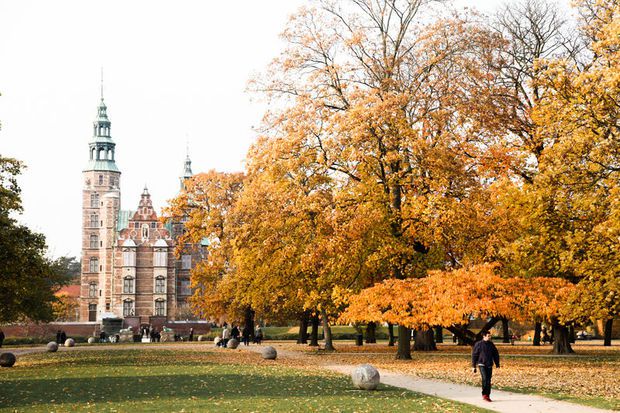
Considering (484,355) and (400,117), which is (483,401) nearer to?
(484,355)

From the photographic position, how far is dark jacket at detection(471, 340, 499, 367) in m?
18.9

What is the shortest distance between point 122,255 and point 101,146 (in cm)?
1863

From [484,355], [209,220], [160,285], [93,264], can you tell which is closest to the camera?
[484,355]

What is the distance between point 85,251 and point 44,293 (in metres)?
63.4

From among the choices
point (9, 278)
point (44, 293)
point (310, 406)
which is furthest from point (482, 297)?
point (44, 293)

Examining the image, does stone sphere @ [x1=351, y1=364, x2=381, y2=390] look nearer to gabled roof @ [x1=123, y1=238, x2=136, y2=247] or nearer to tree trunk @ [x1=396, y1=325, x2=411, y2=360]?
tree trunk @ [x1=396, y1=325, x2=411, y2=360]

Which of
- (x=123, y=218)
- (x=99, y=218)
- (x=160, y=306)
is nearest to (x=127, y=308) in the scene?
(x=160, y=306)

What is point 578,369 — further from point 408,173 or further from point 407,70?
point 407,70

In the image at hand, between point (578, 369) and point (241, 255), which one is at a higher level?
point (241, 255)

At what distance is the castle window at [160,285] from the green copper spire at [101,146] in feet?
62.7

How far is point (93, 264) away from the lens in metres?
118

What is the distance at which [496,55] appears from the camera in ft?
127

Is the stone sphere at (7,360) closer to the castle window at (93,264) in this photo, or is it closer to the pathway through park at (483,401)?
the pathway through park at (483,401)

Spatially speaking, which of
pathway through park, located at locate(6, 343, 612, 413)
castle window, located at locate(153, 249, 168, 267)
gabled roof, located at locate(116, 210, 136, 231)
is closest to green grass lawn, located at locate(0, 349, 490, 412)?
pathway through park, located at locate(6, 343, 612, 413)
